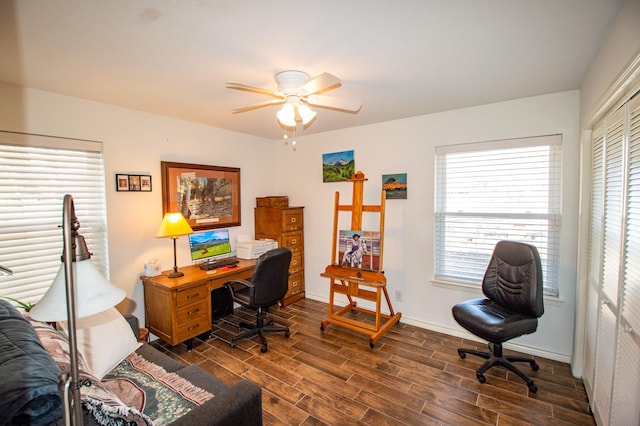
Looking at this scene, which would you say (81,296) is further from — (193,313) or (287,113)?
(193,313)

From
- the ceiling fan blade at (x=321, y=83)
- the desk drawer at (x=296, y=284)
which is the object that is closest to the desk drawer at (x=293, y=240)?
the desk drawer at (x=296, y=284)

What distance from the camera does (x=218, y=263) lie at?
3.45 m

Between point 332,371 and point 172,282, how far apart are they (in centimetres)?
173

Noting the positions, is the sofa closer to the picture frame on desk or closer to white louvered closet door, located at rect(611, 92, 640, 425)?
the picture frame on desk

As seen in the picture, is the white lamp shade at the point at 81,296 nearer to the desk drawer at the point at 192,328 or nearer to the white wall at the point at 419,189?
the desk drawer at the point at 192,328

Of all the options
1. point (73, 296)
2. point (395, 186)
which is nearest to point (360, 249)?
point (395, 186)

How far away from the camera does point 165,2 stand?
1.34 m

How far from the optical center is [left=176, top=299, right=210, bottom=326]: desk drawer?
2.83m

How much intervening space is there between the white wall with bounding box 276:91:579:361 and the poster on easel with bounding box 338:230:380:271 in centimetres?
46

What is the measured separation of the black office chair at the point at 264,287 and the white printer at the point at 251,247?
2.07 ft

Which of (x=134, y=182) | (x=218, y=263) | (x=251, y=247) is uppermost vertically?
(x=134, y=182)

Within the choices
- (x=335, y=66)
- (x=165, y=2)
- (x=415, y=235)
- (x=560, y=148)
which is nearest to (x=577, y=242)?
(x=560, y=148)

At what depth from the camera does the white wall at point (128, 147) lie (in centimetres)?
238

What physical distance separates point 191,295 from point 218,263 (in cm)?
58
